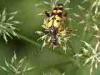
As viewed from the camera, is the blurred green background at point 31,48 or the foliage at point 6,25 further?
the blurred green background at point 31,48

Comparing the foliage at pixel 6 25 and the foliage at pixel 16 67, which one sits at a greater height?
the foliage at pixel 6 25

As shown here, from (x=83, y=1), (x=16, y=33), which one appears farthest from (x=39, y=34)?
(x=83, y=1)

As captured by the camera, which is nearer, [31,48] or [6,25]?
[6,25]

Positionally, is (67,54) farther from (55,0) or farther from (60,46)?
(55,0)

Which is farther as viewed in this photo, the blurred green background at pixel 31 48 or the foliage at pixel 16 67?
the blurred green background at pixel 31 48

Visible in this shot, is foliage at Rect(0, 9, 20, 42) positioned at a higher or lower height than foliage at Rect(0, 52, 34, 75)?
higher

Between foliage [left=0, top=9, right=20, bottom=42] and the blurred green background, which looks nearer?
foliage [left=0, top=9, right=20, bottom=42]

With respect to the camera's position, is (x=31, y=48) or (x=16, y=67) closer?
(x=16, y=67)

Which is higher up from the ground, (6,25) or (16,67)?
(6,25)
